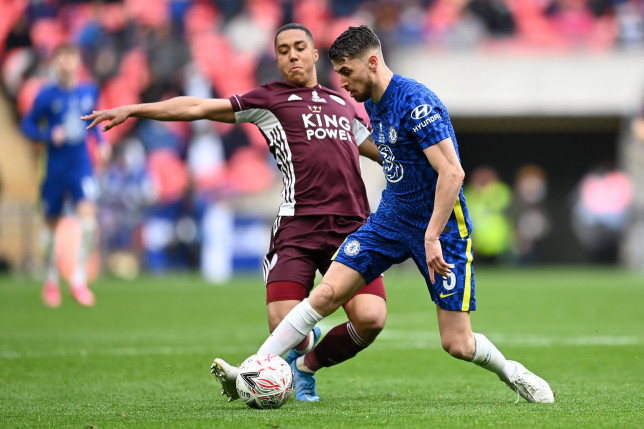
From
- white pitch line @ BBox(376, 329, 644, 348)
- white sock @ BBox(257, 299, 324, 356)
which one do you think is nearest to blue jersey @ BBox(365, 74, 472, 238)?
white sock @ BBox(257, 299, 324, 356)

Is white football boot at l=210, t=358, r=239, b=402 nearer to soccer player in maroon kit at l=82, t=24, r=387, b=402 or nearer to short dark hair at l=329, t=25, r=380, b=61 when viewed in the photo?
soccer player in maroon kit at l=82, t=24, r=387, b=402

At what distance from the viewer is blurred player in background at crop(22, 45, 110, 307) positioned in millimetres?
12859

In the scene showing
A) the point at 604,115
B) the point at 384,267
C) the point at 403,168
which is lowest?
the point at 384,267

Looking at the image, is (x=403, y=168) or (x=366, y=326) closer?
(x=403, y=168)

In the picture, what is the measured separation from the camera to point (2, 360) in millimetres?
8414

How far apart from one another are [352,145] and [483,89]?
18271mm

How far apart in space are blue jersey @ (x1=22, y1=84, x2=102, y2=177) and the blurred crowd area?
882cm

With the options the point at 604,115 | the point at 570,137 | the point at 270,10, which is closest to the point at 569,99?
the point at 604,115

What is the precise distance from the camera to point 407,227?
6.05 metres

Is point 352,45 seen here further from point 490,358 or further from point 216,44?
point 216,44

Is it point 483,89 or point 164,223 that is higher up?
point 483,89

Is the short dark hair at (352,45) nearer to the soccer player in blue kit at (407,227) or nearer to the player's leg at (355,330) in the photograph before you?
the soccer player in blue kit at (407,227)

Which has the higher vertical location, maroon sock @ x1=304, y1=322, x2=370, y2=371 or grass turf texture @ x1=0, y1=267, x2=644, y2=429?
maroon sock @ x1=304, y1=322, x2=370, y2=371

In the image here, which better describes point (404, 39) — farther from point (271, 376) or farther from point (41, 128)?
point (271, 376)
